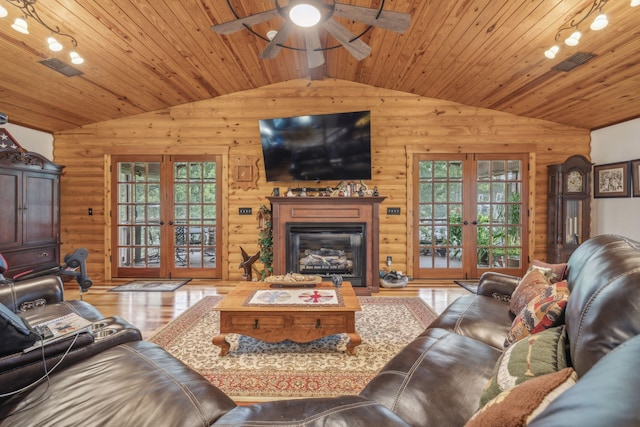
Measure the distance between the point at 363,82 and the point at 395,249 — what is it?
2627mm

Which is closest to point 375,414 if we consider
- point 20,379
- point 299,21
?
point 20,379

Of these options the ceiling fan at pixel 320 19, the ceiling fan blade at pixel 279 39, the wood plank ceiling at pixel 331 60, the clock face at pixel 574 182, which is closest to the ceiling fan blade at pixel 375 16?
the ceiling fan at pixel 320 19

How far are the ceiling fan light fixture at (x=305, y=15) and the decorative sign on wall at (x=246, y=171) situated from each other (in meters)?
3.32

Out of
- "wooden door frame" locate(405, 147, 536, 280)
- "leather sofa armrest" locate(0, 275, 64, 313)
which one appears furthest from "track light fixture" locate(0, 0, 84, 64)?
"wooden door frame" locate(405, 147, 536, 280)

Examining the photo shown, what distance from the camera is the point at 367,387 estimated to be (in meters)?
1.38

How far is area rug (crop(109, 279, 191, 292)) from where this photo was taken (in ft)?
15.0

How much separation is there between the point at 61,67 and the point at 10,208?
188 centimetres

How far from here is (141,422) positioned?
3.61 feet

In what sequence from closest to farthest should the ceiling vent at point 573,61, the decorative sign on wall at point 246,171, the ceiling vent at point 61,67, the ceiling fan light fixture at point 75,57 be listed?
the ceiling fan light fixture at point 75,57
the ceiling vent at point 573,61
the ceiling vent at point 61,67
the decorative sign on wall at point 246,171

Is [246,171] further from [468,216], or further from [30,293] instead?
[468,216]

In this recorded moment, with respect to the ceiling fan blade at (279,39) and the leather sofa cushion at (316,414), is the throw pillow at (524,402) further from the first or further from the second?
the ceiling fan blade at (279,39)

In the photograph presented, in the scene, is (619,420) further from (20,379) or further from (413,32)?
(413,32)

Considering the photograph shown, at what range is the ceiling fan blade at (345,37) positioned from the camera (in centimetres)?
219

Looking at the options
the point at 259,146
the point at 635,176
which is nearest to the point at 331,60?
the point at 259,146
